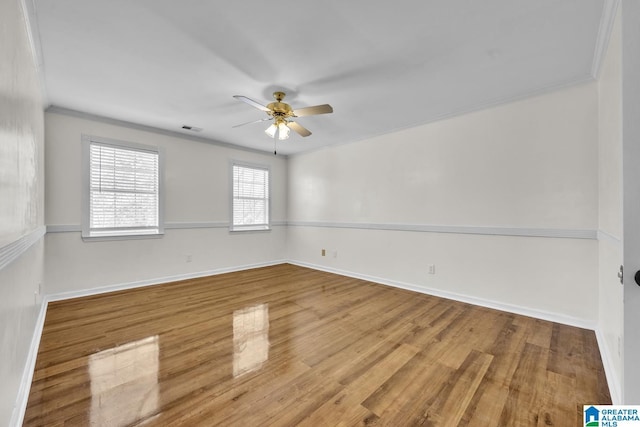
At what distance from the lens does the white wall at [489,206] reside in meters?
2.62

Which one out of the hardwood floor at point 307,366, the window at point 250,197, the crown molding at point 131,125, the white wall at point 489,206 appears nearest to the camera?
the hardwood floor at point 307,366

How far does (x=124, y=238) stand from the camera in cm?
384

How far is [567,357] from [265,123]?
4.10 meters

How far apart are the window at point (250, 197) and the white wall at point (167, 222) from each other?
15cm

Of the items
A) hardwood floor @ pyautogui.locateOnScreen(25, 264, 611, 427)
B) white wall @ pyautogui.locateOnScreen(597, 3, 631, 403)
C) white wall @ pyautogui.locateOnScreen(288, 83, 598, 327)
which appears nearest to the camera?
hardwood floor @ pyautogui.locateOnScreen(25, 264, 611, 427)

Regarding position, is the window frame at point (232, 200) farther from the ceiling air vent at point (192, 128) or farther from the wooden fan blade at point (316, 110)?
the wooden fan blade at point (316, 110)

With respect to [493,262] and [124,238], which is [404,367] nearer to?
[493,262]

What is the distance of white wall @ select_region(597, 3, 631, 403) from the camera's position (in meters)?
1.61

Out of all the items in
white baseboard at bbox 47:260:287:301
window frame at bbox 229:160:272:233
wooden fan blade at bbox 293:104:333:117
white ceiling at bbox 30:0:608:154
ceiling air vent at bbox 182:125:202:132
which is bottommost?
white baseboard at bbox 47:260:287:301

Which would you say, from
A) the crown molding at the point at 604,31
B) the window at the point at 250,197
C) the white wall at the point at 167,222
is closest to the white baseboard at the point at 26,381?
the white wall at the point at 167,222

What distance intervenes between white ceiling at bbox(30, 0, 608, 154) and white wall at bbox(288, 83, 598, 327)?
0.37 meters

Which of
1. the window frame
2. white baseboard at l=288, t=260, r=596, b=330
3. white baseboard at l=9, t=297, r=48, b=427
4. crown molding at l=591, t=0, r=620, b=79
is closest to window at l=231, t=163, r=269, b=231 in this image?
the window frame

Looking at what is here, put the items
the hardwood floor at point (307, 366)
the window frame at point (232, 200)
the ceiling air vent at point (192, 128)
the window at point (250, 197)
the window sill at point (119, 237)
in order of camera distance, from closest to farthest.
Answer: the hardwood floor at point (307, 366) → the window sill at point (119, 237) → the ceiling air vent at point (192, 128) → the window frame at point (232, 200) → the window at point (250, 197)

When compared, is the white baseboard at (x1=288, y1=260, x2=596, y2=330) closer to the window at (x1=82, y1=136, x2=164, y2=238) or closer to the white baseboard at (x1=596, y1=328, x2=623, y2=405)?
the white baseboard at (x1=596, y1=328, x2=623, y2=405)
